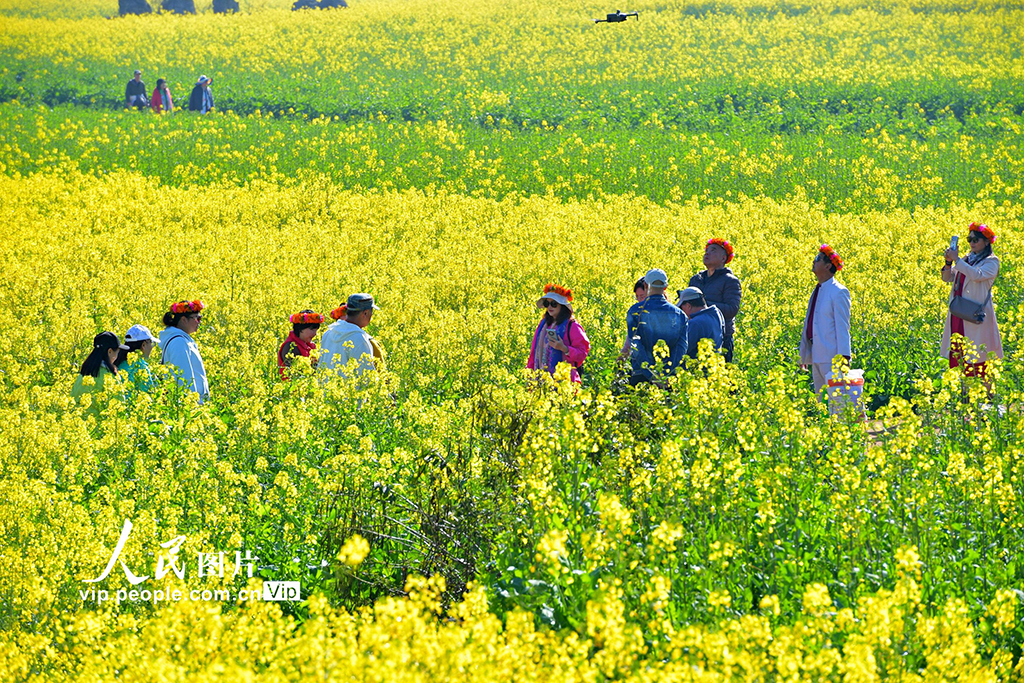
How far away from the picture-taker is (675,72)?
38125 millimetres

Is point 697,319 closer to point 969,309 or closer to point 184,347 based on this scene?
point 969,309

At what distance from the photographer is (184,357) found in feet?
26.6

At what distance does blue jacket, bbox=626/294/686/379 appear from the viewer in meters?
7.85

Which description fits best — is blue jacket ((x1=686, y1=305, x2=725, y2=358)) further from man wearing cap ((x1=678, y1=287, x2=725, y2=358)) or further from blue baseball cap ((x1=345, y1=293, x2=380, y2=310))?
blue baseball cap ((x1=345, y1=293, x2=380, y2=310))

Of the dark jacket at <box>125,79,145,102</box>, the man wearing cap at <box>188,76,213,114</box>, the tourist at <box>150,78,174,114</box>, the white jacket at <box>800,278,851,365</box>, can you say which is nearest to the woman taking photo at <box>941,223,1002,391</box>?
the white jacket at <box>800,278,851,365</box>

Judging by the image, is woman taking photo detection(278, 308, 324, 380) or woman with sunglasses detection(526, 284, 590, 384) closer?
woman with sunglasses detection(526, 284, 590, 384)

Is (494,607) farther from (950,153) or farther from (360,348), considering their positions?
(950,153)

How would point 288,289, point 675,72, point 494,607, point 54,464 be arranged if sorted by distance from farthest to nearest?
1. point 675,72
2. point 288,289
3. point 54,464
4. point 494,607

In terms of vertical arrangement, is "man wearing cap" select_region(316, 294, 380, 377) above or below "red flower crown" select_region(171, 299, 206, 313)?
below

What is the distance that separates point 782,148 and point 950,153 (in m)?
4.04

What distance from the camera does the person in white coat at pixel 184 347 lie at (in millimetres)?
8086

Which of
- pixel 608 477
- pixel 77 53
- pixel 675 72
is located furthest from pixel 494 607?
pixel 77 53

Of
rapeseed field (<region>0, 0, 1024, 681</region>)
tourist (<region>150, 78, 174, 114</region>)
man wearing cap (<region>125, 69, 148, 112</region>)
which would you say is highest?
man wearing cap (<region>125, 69, 148, 112</region>)

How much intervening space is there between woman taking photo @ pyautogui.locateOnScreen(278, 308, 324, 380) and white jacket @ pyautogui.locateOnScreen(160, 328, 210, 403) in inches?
30.3
